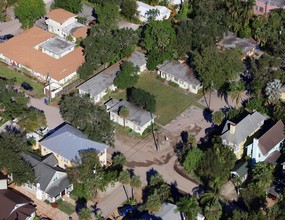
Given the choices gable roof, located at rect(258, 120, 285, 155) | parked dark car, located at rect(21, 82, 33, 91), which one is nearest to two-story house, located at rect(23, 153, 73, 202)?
parked dark car, located at rect(21, 82, 33, 91)

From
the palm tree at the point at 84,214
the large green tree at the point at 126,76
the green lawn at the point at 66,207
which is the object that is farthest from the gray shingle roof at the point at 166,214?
the large green tree at the point at 126,76

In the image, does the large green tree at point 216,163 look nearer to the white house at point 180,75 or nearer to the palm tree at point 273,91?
the palm tree at point 273,91

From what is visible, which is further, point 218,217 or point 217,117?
point 217,117

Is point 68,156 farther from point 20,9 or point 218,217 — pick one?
point 20,9

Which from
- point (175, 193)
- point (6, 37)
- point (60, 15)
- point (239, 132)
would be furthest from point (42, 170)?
point (60, 15)

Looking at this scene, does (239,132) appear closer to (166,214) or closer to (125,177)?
(125,177)

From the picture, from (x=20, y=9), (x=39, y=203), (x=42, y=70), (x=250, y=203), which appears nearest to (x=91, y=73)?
(x=42, y=70)

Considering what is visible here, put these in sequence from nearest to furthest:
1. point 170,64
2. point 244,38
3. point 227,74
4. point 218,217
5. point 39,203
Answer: point 218,217
point 39,203
point 227,74
point 170,64
point 244,38
